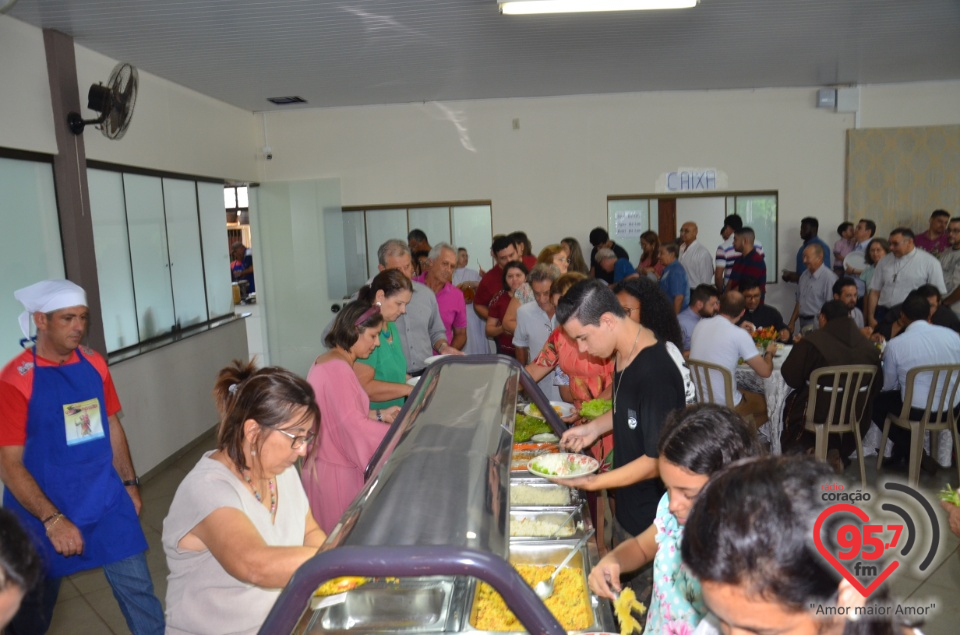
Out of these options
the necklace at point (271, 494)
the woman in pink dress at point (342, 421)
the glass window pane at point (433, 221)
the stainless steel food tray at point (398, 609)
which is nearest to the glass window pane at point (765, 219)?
the glass window pane at point (433, 221)

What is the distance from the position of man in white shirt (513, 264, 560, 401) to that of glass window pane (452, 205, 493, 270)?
3.88 meters

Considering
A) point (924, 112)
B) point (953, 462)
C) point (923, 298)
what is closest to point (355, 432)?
point (923, 298)

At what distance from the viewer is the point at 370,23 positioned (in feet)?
15.6

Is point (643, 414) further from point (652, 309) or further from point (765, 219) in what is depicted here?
point (765, 219)

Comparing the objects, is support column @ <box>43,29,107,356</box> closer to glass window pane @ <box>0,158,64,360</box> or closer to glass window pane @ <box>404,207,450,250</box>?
glass window pane @ <box>0,158,64,360</box>

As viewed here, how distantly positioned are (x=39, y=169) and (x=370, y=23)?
2.30m

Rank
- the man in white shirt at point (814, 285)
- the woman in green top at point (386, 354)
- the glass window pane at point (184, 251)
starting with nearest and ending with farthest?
the woman in green top at point (386, 354)
the glass window pane at point (184, 251)
the man in white shirt at point (814, 285)

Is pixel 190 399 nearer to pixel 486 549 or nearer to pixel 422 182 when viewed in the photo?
pixel 422 182

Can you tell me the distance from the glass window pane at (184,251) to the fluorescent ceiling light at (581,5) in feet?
11.4

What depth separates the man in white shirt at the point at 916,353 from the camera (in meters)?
4.39

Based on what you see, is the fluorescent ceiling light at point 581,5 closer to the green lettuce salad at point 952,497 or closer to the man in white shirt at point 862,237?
the green lettuce salad at point 952,497

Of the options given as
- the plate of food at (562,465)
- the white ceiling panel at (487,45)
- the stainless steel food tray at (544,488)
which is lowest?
the stainless steel food tray at (544,488)

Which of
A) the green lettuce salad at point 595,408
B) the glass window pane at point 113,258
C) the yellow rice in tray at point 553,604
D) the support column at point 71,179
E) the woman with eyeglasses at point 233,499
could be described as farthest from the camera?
the glass window pane at point 113,258

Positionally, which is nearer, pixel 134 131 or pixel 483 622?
pixel 483 622
